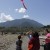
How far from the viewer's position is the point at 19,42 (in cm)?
1086

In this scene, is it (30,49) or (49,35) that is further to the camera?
(49,35)

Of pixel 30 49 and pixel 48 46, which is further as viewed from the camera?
pixel 48 46

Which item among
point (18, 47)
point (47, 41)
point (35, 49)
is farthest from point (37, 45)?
point (18, 47)

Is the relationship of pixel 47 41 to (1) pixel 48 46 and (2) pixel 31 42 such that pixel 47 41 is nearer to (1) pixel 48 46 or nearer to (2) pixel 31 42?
(1) pixel 48 46

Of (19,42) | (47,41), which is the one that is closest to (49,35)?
(47,41)

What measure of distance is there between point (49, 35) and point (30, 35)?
5.23ft

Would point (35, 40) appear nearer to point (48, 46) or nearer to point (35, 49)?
point (35, 49)

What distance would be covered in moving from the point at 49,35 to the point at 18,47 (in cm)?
161

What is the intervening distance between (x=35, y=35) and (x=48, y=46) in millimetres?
1669

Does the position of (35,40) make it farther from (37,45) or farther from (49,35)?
(49,35)

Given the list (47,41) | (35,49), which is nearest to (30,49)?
(35,49)

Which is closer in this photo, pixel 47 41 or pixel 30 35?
pixel 30 35

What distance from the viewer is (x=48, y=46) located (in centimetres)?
1038

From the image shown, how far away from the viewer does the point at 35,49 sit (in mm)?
8977
